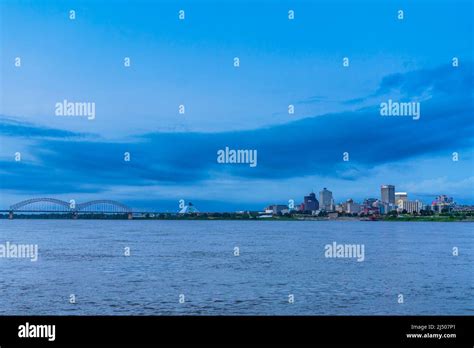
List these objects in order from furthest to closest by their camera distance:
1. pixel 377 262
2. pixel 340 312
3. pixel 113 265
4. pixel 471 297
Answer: pixel 377 262, pixel 113 265, pixel 471 297, pixel 340 312

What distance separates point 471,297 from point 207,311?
15574mm

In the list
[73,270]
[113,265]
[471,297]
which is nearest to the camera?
[471,297]

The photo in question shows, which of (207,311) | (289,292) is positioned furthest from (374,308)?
(207,311)

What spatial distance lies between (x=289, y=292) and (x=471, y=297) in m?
10.4

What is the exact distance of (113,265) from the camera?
162ft

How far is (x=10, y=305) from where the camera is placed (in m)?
28.3
